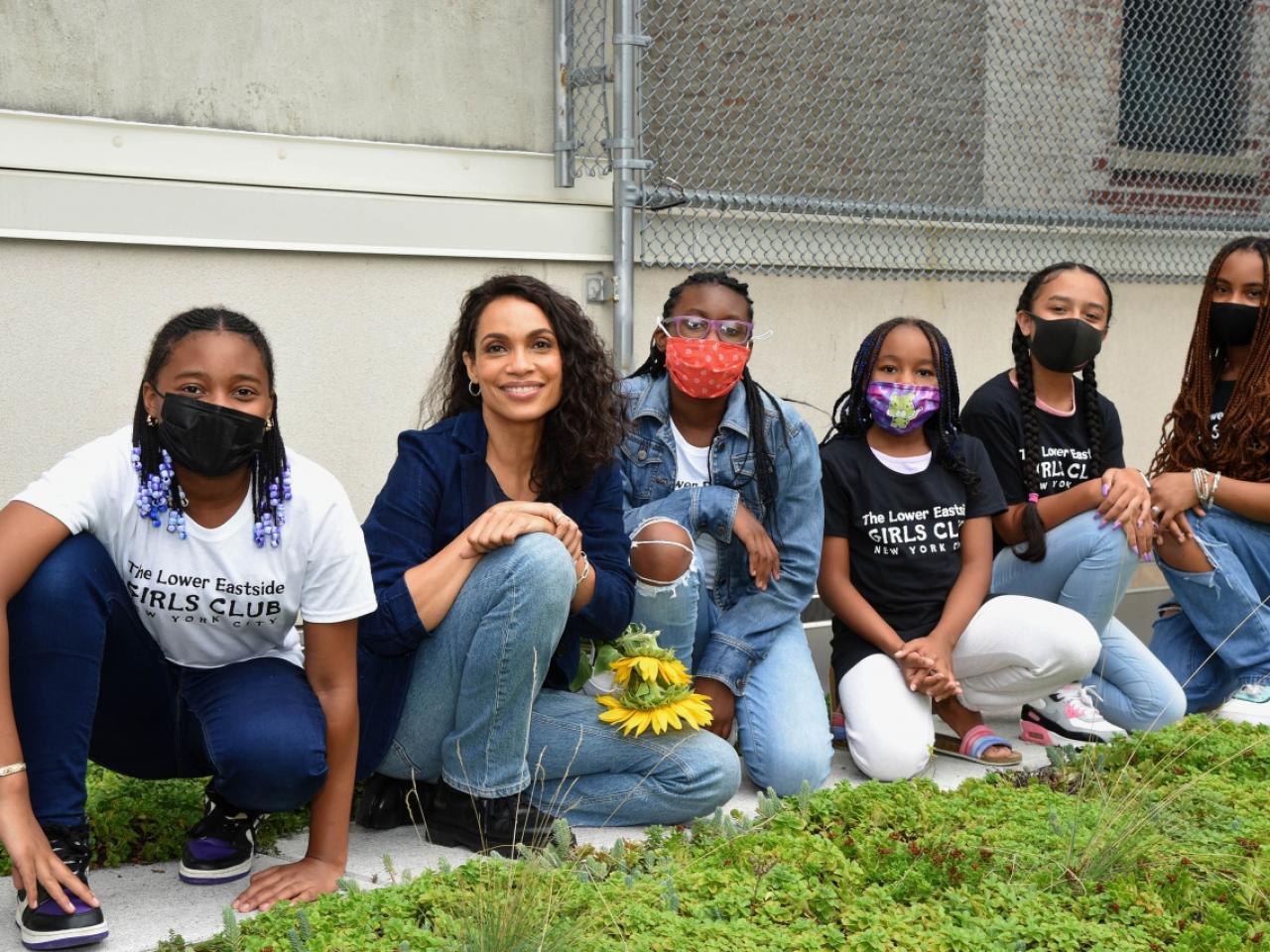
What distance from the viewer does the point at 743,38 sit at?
6781 millimetres

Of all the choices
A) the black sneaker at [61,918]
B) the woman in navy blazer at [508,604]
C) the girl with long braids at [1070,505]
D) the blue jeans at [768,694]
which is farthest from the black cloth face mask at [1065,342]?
the black sneaker at [61,918]

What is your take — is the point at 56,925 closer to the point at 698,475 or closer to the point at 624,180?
the point at 698,475

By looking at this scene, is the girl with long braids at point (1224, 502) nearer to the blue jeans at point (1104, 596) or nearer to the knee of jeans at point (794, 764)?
the blue jeans at point (1104, 596)

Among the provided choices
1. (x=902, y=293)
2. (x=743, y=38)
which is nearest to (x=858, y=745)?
(x=902, y=293)

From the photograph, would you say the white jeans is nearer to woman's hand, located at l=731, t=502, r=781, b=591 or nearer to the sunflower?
woman's hand, located at l=731, t=502, r=781, b=591

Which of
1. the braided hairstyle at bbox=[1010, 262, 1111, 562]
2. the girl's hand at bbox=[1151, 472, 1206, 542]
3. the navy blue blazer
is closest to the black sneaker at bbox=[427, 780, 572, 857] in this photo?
the navy blue blazer

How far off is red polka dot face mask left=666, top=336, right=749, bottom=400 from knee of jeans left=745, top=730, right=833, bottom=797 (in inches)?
41.5

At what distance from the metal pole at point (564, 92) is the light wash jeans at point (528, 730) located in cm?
261

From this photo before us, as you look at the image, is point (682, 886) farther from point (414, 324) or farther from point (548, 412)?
point (414, 324)

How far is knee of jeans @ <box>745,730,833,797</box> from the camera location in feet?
13.2

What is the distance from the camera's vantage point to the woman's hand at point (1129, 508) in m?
4.65

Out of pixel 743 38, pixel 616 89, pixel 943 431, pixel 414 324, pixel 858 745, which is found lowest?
pixel 858 745

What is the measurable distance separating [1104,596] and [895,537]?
0.80m

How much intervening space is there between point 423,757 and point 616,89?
2.92m
